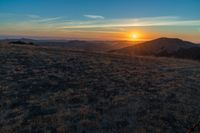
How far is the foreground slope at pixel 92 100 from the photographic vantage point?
7.52m

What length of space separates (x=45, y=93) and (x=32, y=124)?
2.99 meters

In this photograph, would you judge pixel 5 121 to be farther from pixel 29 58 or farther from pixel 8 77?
pixel 29 58

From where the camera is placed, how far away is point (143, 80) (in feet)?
45.7

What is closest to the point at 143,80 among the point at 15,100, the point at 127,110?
the point at 127,110

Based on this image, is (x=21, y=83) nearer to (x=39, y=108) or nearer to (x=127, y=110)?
(x=39, y=108)

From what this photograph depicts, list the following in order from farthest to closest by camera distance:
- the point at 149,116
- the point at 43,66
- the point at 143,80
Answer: the point at 43,66 → the point at 143,80 → the point at 149,116

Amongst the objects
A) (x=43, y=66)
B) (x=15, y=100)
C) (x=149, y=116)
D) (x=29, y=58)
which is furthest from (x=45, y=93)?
(x=29, y=58)

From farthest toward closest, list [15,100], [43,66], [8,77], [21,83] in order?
[43,66] → [8,77] → [21,83] → [15,100]

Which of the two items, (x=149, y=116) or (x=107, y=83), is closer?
(x=149, y=116)

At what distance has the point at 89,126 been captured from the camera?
7.37m

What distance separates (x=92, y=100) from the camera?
31.9 feet

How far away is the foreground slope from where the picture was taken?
24.7ft

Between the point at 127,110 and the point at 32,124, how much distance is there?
11.1ft

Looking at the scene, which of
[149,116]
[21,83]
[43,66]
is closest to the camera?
[149,116]
